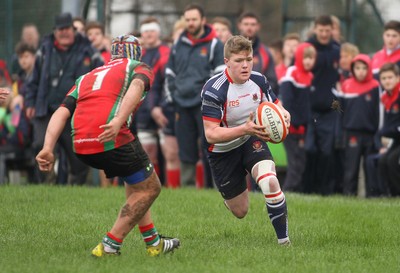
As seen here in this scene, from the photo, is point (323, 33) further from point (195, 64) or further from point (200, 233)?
point (200, 233)

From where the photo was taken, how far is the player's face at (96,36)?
17.1 metres

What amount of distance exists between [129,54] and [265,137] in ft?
4.49

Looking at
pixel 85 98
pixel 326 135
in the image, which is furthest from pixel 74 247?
pixel 326 135

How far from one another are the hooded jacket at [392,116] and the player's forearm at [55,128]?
7.48 m

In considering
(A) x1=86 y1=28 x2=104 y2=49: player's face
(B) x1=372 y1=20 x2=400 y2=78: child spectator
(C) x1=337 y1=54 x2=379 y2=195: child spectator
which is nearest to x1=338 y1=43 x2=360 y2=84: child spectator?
(B) x1=372 y1=20 x2=400 y2=78: child spectator

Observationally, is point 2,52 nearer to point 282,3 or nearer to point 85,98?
point 282,3

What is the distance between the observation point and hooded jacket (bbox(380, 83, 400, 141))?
15008mm

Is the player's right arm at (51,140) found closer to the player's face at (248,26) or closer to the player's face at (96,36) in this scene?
the player's face at (248,26)

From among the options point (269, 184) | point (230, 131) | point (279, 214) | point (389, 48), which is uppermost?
point (389, 48)

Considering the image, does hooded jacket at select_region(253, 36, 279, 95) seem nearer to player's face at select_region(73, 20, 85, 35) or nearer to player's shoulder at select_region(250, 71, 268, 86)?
player's face at select_region(73, 20, 85, 35)

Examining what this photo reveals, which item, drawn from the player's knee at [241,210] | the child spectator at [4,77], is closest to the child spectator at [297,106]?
the child spectator at [4,77]

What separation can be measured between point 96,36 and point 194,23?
2534mm

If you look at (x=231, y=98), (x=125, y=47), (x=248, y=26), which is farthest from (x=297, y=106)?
(x=125, y=47)

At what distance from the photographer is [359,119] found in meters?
15.8
